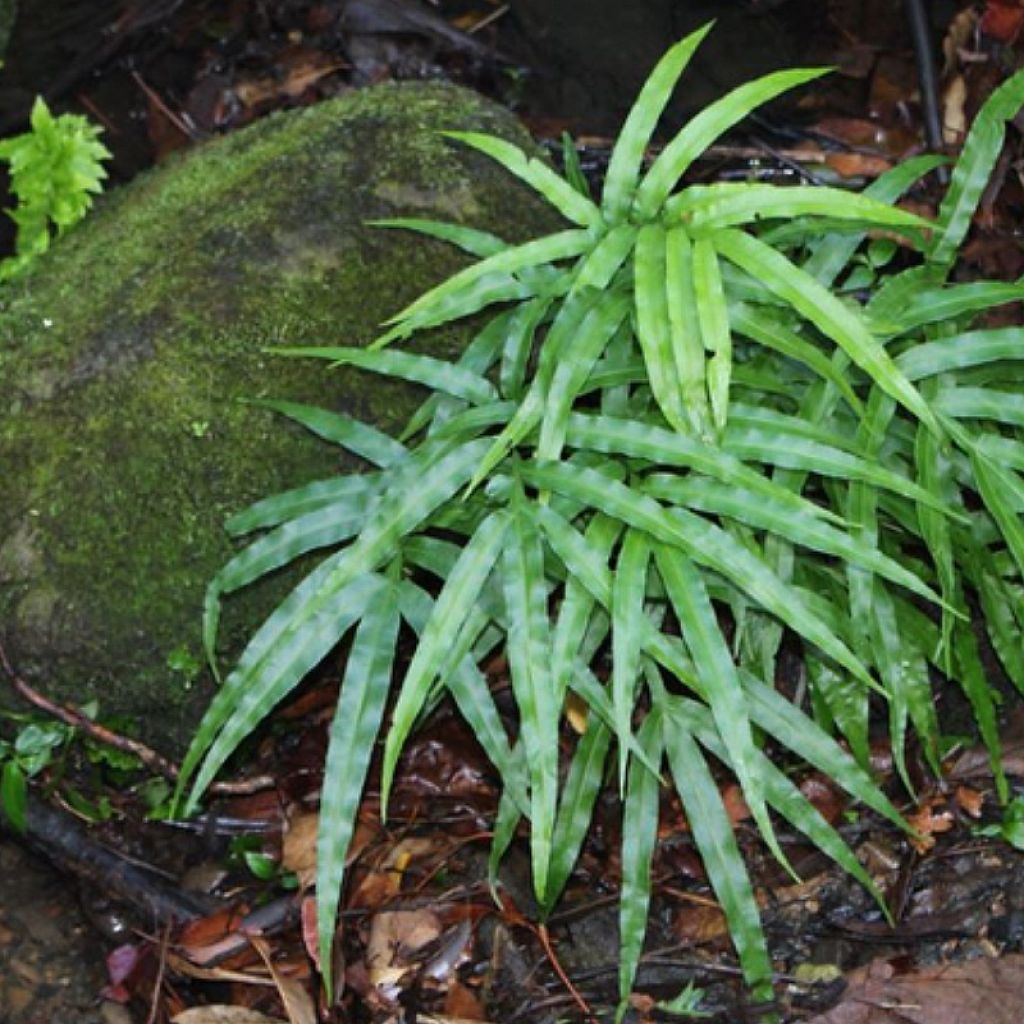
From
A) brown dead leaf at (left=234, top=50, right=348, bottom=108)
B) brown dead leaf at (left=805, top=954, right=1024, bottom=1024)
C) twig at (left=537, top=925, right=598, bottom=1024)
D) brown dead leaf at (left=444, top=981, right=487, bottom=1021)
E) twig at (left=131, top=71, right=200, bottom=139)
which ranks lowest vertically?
brown dead leaf at (left=805, top=954, right=1024, bottom=1024)

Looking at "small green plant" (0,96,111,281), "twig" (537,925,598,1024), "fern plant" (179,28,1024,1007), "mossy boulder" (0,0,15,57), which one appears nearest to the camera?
"fern plant" (179,28,1024,1007)

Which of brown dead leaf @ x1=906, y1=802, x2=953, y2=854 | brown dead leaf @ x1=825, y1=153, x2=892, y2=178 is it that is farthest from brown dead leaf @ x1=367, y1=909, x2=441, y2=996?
brown dead leaf @ x1=825, y1=153, x2=892, y2=178

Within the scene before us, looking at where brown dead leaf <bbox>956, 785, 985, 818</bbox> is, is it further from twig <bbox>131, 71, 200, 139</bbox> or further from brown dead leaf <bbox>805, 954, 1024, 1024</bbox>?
twig <bbox>131, 71, 200, 139</bbox>

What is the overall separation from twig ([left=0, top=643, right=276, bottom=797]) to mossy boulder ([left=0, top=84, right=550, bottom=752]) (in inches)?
1.1

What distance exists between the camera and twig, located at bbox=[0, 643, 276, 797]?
310 centimetres

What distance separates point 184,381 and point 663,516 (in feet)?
3.68

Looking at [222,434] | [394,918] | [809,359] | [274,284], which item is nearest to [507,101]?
[274,284]

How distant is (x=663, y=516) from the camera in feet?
8.39

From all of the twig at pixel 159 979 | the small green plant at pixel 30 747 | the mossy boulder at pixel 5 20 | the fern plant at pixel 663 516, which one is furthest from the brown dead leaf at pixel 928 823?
the mossy boulder at pixel 5 20

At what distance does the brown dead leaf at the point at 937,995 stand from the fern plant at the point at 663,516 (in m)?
0.17

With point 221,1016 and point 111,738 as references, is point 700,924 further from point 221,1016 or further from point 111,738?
point 111,738

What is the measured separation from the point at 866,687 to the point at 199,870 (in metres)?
1.33

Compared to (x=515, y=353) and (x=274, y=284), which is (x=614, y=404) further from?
(x=274, y=284)

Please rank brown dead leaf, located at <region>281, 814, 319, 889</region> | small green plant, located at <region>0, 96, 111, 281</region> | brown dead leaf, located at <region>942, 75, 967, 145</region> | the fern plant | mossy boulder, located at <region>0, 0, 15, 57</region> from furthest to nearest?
mossy boulder, located at <region>0, 0, 15, 57</region> < brown dead leaf, located at <region>942, 75, 967, 145</region> < small green plant, located at <region>0, 96, 111, 281</region> < brown dead leaf, located at <region>281, 814, 319, 889</region> < the fern plant
